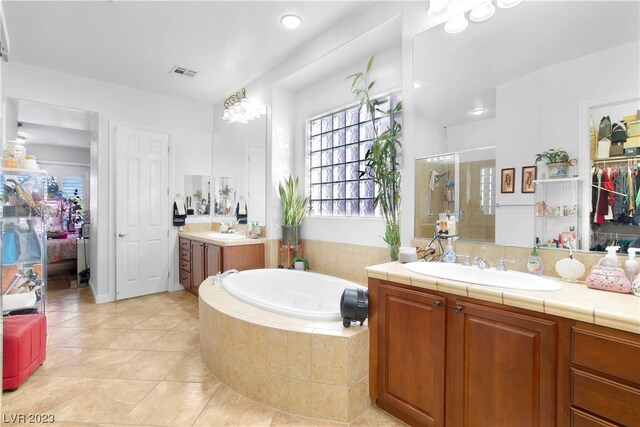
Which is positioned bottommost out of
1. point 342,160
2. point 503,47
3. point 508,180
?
point 508,180

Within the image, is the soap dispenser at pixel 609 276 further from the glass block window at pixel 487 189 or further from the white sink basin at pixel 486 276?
the glass block window at pixel 487 189

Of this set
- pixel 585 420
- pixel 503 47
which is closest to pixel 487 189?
pixel 503 47

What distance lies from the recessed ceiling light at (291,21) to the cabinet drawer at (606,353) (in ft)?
9.57

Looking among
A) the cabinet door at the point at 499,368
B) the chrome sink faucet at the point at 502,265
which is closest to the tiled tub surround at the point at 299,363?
the cabinet door at the point at 499,368

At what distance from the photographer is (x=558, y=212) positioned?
5.49 feet

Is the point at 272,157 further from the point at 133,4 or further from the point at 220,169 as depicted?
the point at 133,4

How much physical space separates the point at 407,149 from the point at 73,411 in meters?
2.84

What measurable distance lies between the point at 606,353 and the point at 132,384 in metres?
2.71

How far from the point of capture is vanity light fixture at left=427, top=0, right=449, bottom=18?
2054mm

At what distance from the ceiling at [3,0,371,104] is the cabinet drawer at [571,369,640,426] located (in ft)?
9.17

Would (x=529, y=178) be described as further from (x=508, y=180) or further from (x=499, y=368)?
(x=499, y=368)

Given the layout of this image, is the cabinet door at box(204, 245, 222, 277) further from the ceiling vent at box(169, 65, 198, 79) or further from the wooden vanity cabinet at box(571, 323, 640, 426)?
the wooden vanity cabinet at box(571, 323, 640, 426)

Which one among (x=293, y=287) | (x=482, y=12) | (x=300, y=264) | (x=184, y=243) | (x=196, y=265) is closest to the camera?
(x=482, y=12)

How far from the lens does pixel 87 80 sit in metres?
3.98
